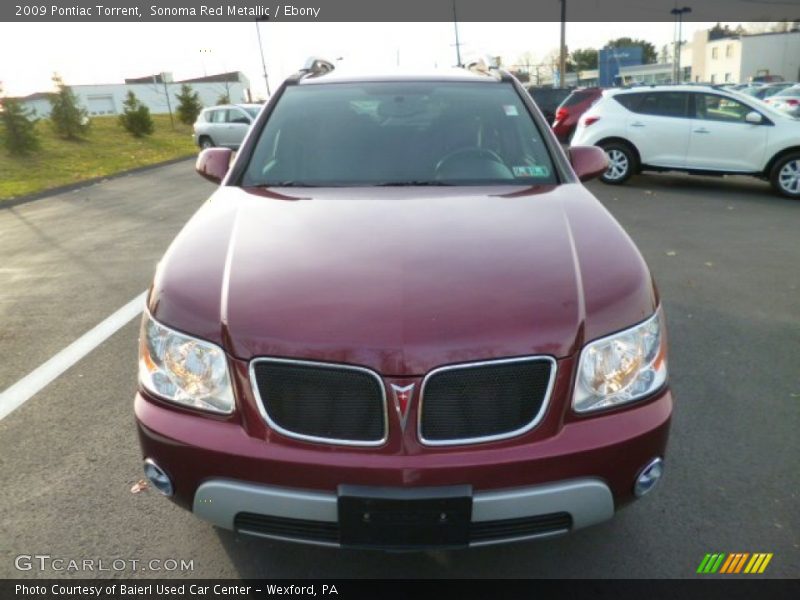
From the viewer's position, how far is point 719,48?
76.5 metres

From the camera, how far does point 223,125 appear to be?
2156 centimetres

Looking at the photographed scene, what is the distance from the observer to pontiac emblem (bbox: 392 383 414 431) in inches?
72.0

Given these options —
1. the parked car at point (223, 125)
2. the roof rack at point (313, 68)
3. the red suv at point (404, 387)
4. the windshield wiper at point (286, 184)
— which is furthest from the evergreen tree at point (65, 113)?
the red suv at point (404, 387)

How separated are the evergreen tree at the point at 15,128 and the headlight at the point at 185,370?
20.2 meters

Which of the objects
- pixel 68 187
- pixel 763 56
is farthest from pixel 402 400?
pixel 763 56

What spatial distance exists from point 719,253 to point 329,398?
590 cm

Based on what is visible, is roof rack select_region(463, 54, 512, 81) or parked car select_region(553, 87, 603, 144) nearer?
roof rack select_region(463, 54, 512, 81)

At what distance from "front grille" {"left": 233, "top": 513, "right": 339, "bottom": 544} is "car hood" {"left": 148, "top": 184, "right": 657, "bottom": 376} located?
0.49 meters

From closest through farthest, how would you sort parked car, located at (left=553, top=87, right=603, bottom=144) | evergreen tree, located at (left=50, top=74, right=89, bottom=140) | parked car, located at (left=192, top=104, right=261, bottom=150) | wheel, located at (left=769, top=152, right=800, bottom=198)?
wheel, located at (left=769, top=152, right=800, bottom=198), parked car, located at (left=553, top=87, right=603, bottom=144), parked car, located at (left=192, top=104, right=261, bottom=150), evergreen tree, located at (left=50, top=74, right=89, bottom=140)

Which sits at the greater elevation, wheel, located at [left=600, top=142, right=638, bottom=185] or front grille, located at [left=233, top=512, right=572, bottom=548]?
front grille, located at [left=233, top=512, right=572, bottom=548]

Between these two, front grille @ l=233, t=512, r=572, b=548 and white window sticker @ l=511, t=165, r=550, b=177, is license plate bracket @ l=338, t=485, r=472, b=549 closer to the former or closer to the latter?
front grille @ l=233, t=512, r=572, b=548

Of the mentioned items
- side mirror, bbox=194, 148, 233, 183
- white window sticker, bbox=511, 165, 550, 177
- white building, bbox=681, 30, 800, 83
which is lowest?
white building, bbox=681, 30, 800, 83

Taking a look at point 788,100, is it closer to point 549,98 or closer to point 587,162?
point 549,98

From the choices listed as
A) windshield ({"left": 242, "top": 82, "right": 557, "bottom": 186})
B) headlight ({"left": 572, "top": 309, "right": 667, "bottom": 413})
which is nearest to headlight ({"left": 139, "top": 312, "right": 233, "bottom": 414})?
headlight ({"left": 572, "top": 309, "right": 667, "bottom": 413})
